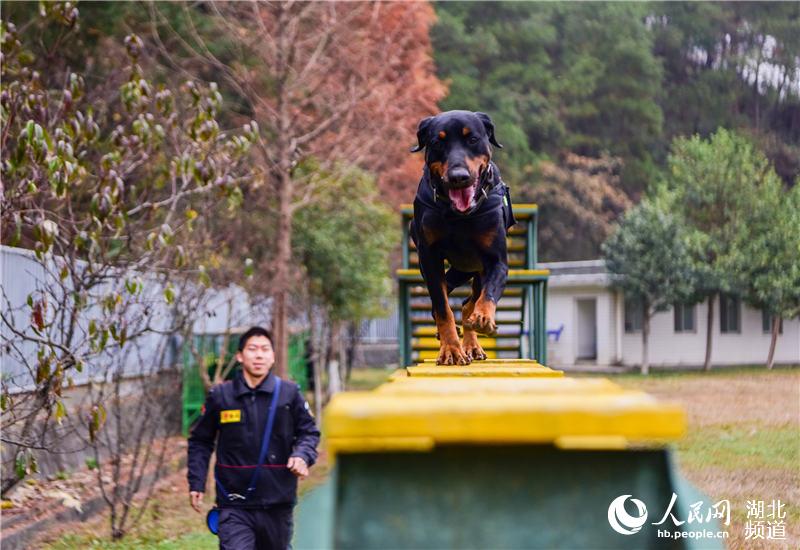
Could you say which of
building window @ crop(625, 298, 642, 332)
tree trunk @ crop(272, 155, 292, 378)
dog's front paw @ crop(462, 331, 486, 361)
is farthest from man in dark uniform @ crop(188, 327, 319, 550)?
building window @ crop(625, 298, 642, 332)

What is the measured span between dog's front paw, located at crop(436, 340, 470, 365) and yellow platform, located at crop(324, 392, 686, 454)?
6.79 ft

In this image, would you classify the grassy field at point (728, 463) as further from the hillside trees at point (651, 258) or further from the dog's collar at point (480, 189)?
the hillside trees at point (651, 258)

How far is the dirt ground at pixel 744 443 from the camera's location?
25.6ft

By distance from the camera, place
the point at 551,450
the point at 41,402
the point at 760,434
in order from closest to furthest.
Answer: the point at 551,450
the point at 41,402
the point at 760,434

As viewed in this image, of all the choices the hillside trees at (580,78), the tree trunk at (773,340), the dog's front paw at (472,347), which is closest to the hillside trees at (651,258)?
the hillside trees at (580,78)

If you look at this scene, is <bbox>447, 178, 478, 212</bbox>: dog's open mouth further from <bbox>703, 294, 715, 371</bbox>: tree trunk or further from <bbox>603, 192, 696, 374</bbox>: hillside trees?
<bbox>603, 192, 696, 374</bbox>: hillside trees

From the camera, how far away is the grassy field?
7.21 meters

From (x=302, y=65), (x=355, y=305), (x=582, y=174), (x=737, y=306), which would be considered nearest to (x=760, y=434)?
(x=737, y=306)

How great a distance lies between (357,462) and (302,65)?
1233cm

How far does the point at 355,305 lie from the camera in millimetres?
14477

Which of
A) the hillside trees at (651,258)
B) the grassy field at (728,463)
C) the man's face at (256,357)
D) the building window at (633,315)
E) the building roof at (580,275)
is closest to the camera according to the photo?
the man's face at (256,357)

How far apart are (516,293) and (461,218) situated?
4.35 m

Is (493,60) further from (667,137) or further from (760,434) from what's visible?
(760,434)

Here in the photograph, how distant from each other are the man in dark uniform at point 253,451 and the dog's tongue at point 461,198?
150 centimetres
